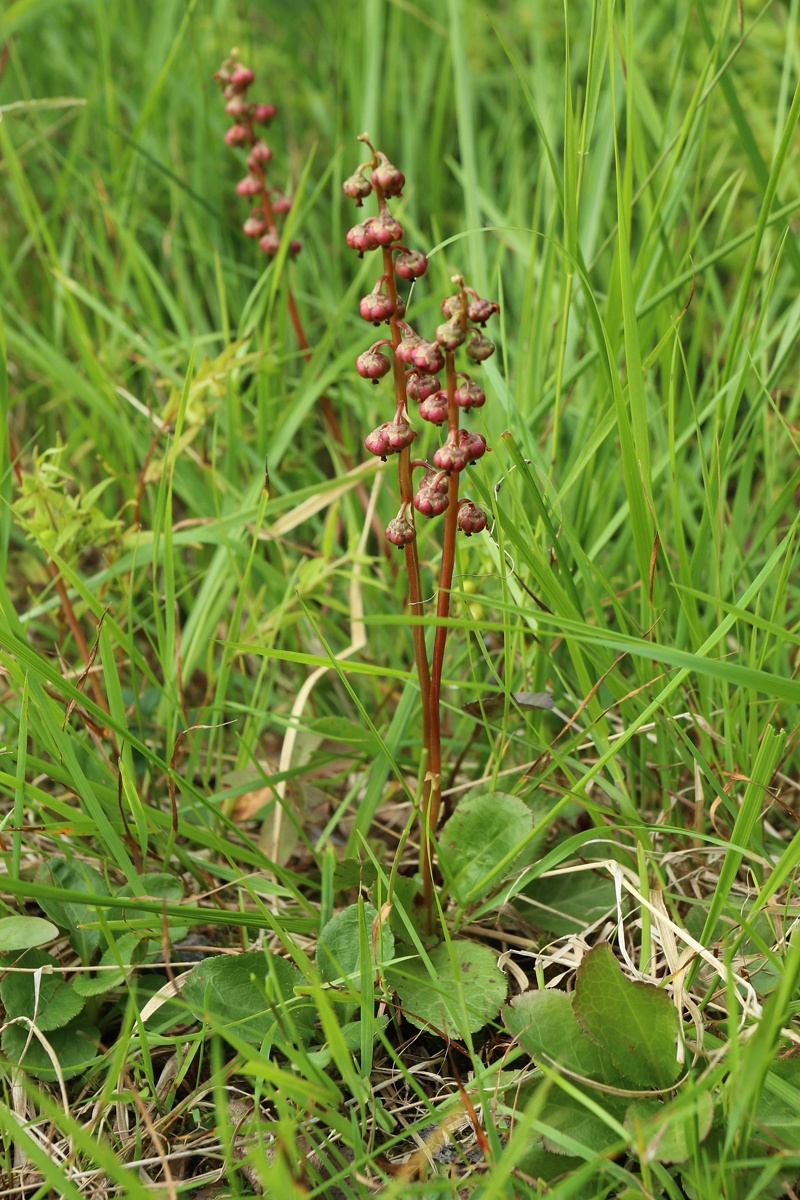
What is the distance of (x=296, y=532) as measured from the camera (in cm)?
295

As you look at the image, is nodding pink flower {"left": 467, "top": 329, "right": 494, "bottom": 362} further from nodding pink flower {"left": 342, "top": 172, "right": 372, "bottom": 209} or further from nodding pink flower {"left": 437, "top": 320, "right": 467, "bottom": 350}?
nodding pink flower {"left": 342, "top": 172, "right": 372, "bottom": 209}

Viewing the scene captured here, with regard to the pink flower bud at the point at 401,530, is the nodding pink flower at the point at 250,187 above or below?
above

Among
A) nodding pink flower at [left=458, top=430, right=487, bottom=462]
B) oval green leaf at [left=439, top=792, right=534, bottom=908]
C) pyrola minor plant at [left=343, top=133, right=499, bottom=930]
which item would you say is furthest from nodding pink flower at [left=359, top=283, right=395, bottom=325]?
oval green leaf at [left=439, top=792, right=534, bottom=908]

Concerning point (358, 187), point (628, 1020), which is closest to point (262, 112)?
point (358, 187)

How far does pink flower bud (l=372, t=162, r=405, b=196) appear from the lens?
1.60 m

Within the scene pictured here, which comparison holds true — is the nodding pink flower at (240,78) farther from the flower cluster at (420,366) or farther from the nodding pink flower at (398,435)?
the nodding pink flower at (398,435)

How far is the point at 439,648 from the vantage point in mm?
1732

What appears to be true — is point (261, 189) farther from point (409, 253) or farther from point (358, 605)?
point (409, 253)

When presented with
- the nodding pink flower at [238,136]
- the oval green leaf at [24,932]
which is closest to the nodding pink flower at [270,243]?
the nodding pink flower at [238,136]

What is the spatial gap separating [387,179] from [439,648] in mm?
766

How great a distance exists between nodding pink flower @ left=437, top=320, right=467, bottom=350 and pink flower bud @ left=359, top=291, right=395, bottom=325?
5.0 inches

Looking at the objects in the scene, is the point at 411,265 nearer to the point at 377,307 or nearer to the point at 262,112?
the point at 377,307

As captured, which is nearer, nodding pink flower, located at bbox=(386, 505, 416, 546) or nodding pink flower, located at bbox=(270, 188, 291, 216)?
nodding pink flower, located at bbox=(386, 505, 416, 546)

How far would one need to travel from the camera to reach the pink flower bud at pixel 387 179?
5.24ft
